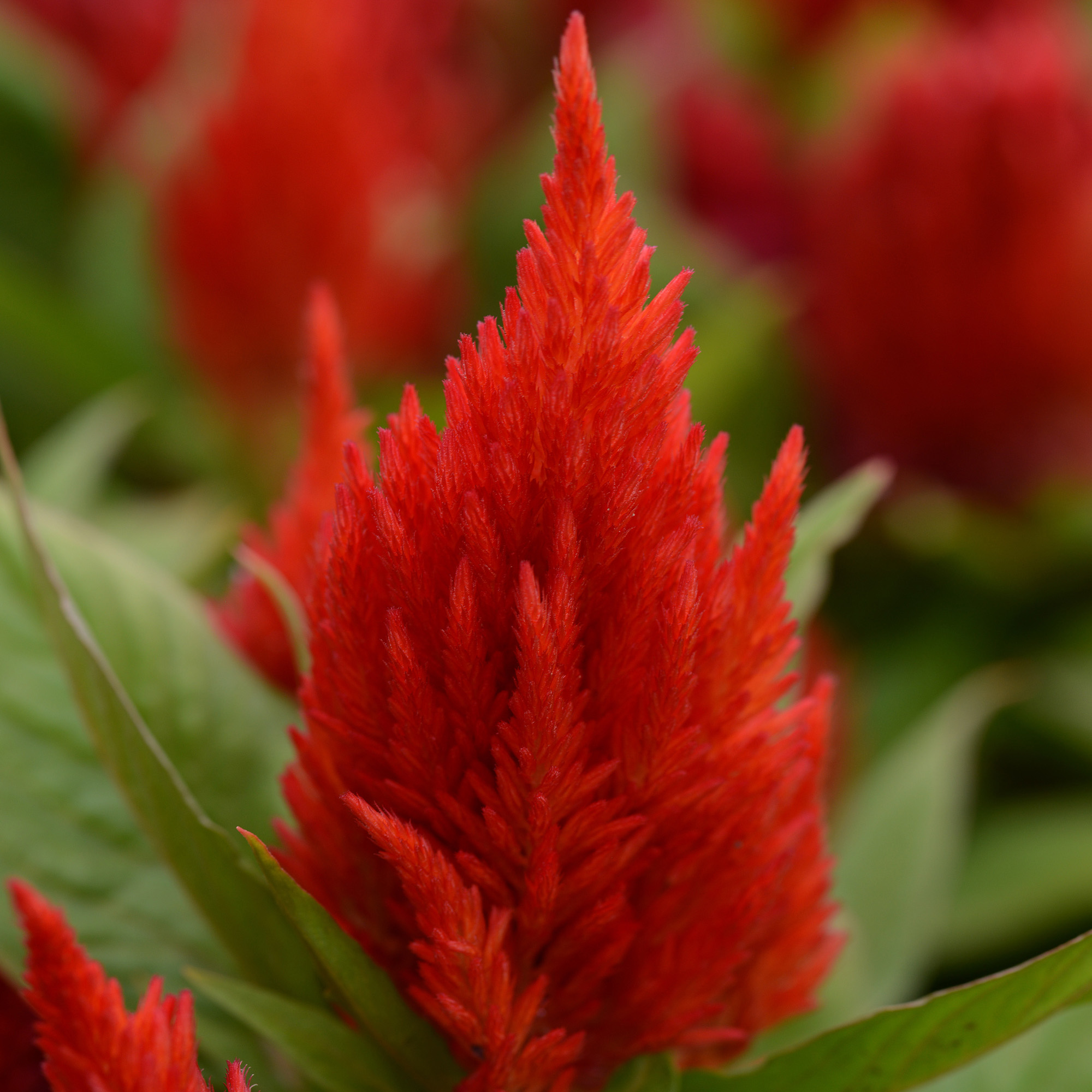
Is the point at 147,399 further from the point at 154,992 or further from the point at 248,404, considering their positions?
the point at 154,992

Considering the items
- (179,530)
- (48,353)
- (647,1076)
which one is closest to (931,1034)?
(647,1076)

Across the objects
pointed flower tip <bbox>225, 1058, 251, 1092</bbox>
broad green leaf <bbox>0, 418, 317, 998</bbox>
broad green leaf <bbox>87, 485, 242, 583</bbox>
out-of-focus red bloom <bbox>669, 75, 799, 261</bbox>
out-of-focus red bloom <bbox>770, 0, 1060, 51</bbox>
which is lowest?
pointed flower tip <bbox>225, 1058, 251, 1092</bbox>

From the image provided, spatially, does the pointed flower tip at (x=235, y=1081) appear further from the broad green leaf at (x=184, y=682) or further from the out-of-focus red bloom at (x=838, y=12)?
the out-of-focus red bloom at (x=838, y=12)

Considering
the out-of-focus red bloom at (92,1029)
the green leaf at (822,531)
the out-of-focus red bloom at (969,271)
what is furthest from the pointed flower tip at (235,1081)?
the out-of-focus red bloom at (969,271)

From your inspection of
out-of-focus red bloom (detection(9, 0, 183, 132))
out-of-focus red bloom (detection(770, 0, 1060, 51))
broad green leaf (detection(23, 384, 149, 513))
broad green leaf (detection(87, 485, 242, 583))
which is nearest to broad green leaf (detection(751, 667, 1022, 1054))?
broad green leaf (detection(87, 485, 242, 583))

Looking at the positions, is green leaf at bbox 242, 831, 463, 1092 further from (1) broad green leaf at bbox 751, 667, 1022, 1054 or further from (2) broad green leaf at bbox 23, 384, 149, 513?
(2) broad green leaf at bbox 23, 384, 149, 513
